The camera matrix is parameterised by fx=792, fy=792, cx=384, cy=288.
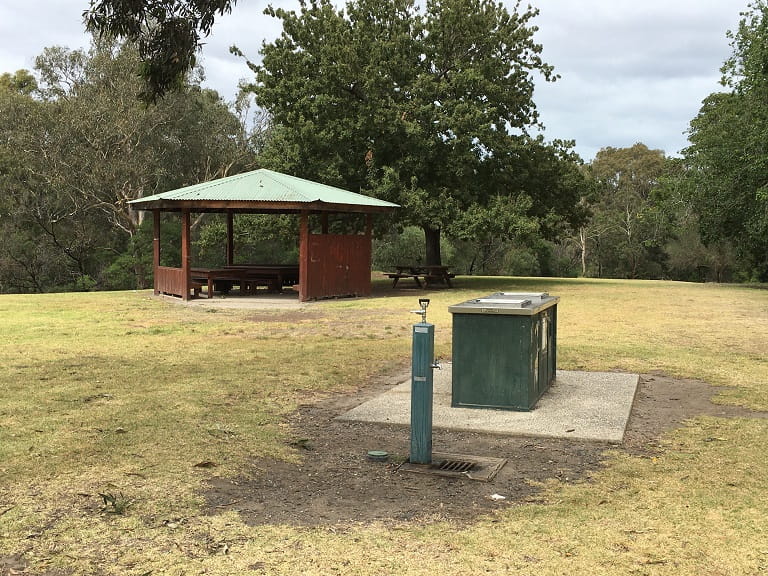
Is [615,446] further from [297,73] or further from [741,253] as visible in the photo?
[741,253]

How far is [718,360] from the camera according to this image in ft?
32.2

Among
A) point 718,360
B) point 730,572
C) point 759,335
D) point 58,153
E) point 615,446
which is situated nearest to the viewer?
point 730,572

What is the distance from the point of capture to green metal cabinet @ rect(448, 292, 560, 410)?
651cm

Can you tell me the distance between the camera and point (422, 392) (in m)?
5.12

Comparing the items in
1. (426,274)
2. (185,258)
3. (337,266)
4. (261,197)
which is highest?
(261,197)

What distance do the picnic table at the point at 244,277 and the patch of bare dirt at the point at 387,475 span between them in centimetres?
1393

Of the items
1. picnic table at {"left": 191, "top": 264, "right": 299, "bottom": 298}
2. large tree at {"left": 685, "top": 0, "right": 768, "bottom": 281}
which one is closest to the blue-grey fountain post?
picnic table at {"left": 191, "top": 264, "right": 299, "bottom": 298}

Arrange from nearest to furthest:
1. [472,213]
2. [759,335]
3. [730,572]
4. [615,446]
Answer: [730,572] → [615,446] → [759,335] → [472,213]

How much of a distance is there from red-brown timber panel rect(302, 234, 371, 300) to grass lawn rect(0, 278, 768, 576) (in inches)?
312

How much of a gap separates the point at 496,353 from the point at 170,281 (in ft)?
50.5

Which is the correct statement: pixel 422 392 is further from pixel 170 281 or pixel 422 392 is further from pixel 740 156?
pixel 740 156

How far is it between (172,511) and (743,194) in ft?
78.6

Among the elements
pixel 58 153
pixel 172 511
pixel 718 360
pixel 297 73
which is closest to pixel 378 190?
pixel 297 73

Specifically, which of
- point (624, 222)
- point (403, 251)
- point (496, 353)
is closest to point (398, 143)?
point (403, 251)
